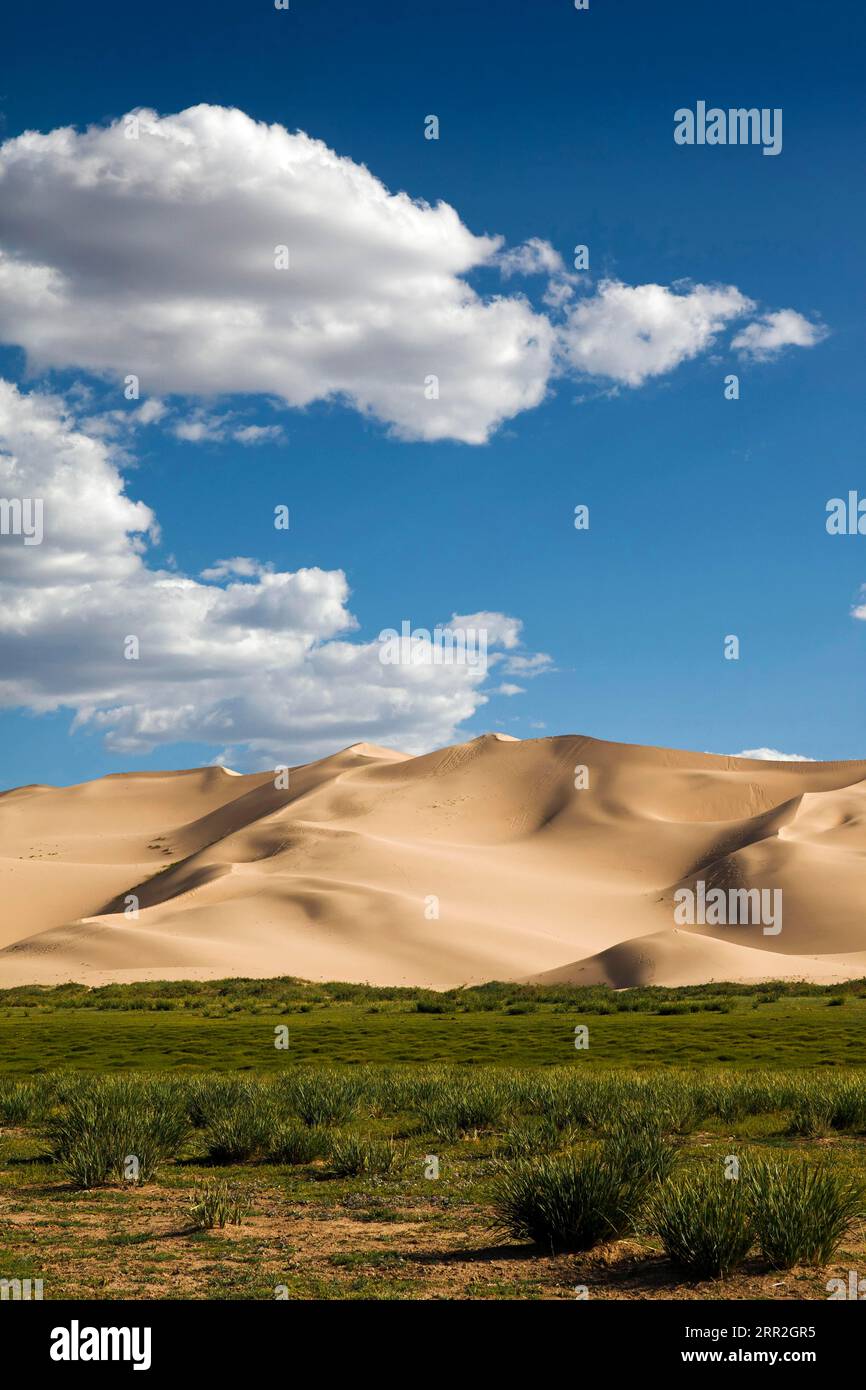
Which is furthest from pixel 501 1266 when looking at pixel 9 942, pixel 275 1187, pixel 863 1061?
pixel 9 942

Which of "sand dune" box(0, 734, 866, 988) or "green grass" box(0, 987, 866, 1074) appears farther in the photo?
"sand dune" box(0, 734, 866, 988)

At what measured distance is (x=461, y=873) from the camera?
103m

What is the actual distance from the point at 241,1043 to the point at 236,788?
155 meters

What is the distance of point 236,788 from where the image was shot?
188m

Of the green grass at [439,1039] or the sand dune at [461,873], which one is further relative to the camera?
the sand dune at [461,873]

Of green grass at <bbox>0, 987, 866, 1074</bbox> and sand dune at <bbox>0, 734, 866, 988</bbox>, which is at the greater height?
sand dune at <bbox>0, 734, 866, 988</bbox>

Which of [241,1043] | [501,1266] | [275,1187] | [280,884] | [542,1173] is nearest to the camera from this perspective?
[501,1266]

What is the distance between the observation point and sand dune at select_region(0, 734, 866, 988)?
72500 mm

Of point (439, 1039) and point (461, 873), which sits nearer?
point (439, 1039)

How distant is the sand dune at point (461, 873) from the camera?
238 ft

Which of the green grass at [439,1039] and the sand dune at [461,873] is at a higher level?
the sand dune at [461,873]

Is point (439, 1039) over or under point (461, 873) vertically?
under
